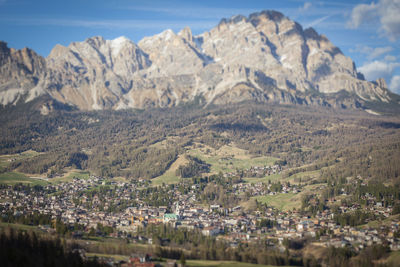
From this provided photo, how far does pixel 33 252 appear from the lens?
304ft

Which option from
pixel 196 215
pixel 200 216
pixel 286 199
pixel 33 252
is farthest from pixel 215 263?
pixel 286 199

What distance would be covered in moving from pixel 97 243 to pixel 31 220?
1357 inches

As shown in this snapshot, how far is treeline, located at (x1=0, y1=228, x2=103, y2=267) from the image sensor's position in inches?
3342

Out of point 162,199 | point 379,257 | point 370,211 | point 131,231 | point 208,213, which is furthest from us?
point 162,199

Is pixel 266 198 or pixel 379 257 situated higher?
pixel 266 198

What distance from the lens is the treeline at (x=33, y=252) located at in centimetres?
8488

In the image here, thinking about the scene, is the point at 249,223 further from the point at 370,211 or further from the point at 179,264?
the point at 179,264

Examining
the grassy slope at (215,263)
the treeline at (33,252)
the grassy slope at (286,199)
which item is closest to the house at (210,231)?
the grassy slope at (215,263)

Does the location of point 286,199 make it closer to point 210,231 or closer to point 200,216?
point 200,216

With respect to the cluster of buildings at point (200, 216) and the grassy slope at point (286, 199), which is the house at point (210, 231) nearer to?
the cluster of buildings at point (200, 216)

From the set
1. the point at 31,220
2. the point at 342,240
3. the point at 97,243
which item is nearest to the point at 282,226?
the point at 342,240

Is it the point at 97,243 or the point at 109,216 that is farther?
the point at 109,216

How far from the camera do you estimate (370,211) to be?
14300 cm

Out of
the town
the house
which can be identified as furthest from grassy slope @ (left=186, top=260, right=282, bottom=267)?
the house
